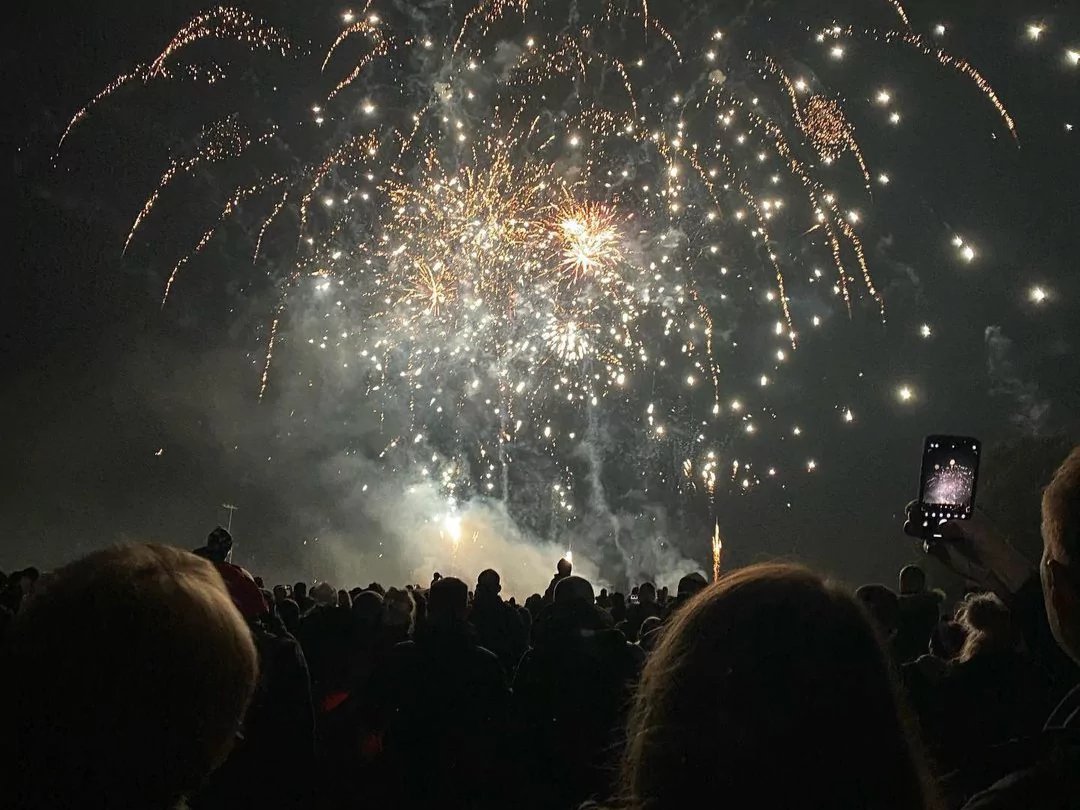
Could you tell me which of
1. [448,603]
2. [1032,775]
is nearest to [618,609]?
[448,603]

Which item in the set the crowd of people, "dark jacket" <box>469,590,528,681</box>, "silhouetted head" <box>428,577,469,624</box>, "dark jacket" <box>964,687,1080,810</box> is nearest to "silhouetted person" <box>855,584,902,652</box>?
"silhouetted head" <box>428,577,469,624</box>

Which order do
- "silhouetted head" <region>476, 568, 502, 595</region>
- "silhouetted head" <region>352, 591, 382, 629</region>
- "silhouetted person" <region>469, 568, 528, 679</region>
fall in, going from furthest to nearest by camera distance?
"silhouetted head" <region>476, 568, 502, 595</region> → "silhouetted person" <region>469, 568, 528, 679</region> → "silhouetted head" <region>352, 591, 382, 629</region>

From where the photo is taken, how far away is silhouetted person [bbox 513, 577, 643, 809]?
16.5 feet

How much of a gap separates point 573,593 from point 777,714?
13.3 feet

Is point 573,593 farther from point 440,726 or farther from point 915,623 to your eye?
point 915,623

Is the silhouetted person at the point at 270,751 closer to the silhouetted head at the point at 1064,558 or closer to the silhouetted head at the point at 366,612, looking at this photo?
the silhouetted head at the point at 366,612

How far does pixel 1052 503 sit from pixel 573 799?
3.99 meters

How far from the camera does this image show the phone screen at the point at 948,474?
394 centimetres

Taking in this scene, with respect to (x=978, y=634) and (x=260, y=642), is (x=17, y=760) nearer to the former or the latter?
(x=260, y=642)

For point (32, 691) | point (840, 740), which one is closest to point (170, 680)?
point (32, 691)

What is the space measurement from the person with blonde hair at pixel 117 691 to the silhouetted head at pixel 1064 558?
6.13 feet

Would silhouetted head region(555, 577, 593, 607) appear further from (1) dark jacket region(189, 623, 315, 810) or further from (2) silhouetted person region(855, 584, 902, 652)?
(2) silhouetted person region(855, 584, 902, 652)

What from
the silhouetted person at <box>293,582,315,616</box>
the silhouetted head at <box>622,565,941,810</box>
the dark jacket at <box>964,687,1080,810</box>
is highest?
the silhouetted person at <box>293,582,315,616</box>

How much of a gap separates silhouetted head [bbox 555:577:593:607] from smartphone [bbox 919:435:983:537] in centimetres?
220
